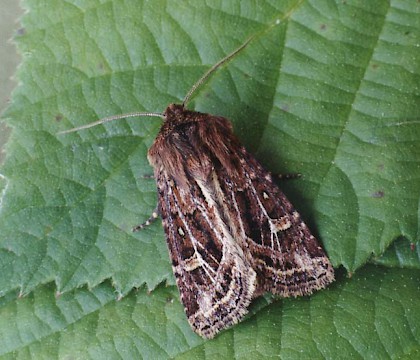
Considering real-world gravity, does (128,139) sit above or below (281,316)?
above

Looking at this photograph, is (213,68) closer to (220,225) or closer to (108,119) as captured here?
(108,119)

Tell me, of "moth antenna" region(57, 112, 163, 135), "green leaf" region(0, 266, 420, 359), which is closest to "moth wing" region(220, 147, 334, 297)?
"green leaf" region(0, 266, 420, 359)

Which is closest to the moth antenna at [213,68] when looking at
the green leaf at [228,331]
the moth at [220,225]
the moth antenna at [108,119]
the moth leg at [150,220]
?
the moth at [220,225]

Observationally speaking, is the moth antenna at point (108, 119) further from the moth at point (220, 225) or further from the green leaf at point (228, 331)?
the green leaf at point (228, 331)

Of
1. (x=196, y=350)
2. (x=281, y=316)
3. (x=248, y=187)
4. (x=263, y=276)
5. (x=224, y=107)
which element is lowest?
(x=196, y=350)

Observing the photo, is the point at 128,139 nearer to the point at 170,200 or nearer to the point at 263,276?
the point at 170,200

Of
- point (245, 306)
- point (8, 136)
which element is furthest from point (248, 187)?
point (8, 136)

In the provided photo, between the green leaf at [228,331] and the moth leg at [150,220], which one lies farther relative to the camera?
the moth leg at [150,220]

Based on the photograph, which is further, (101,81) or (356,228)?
(101,81)
